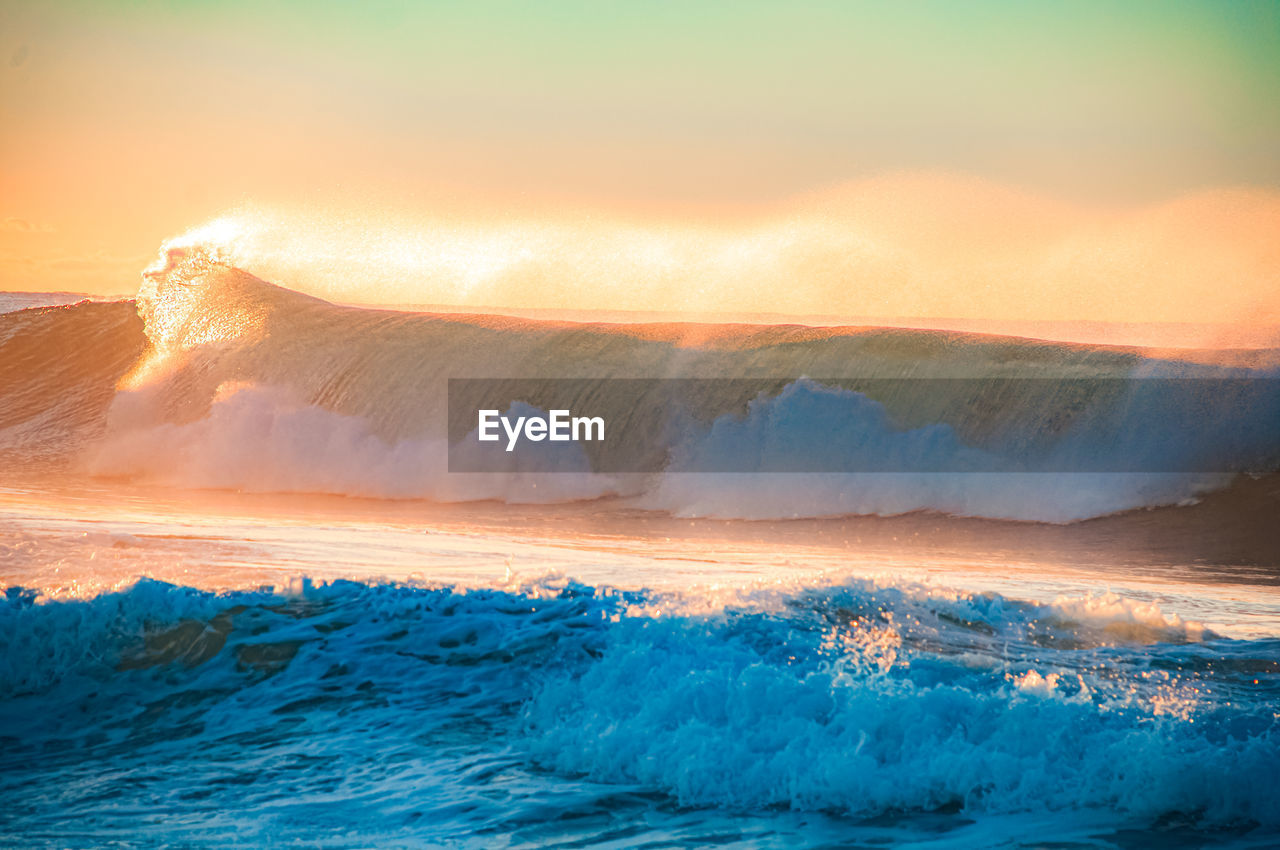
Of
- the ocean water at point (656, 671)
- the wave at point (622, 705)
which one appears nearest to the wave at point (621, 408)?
the ocean water at point (656, 671)

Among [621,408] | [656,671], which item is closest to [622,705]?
[656,671]

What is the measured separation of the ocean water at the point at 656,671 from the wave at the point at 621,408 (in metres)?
0.35

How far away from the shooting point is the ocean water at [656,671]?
4555mm

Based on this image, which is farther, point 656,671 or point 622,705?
point 656,671

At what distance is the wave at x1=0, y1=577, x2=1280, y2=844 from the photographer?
4648 mm

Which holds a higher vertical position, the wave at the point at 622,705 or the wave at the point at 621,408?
the wave at the point at 621,408

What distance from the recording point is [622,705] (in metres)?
5.45

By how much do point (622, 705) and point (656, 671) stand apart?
0.30 meters

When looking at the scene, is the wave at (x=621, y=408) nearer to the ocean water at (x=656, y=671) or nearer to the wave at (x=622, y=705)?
the ocean water at (x=656, y=671)

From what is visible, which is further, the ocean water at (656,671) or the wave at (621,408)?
the wave at (621,408)

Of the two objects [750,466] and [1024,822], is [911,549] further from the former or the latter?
[1024,822]

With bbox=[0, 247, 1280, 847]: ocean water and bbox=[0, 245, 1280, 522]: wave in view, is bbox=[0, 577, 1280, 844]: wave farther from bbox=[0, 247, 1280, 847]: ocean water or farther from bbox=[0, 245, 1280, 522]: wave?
bbox=[0, 245, 1280, 522]: wave

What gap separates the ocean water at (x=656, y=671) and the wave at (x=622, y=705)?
18 millimetres

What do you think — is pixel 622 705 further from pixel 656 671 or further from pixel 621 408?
pixel 621 408
